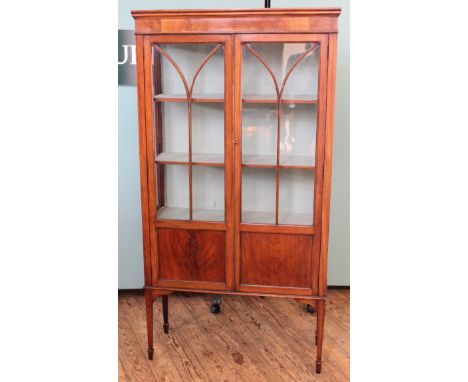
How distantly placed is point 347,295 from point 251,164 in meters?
1.31

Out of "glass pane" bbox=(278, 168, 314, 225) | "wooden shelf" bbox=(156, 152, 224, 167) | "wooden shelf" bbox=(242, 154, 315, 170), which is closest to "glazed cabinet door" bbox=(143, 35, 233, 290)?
"wooden shelf" bbox=(156, 152, 224, 167)

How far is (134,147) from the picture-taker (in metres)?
2.83

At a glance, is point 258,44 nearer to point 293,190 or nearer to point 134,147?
point 293,190

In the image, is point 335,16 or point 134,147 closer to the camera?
point 335,16

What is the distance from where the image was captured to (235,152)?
82.3 inches

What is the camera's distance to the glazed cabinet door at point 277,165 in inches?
79.8

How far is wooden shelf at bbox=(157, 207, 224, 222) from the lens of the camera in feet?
7.18

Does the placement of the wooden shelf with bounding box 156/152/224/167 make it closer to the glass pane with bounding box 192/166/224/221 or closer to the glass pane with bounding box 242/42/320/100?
the glass pane with bounding box 192/166/224/221

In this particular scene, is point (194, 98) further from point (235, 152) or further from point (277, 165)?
point (277, 165)

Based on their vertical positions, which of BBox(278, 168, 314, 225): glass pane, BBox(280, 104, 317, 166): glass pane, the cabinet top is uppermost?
the cabinet top

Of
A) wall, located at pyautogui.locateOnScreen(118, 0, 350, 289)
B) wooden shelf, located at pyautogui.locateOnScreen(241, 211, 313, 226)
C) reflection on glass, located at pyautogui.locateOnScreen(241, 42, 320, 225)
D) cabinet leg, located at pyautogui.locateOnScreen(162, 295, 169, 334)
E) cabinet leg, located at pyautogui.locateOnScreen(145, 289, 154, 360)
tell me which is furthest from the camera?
wall, located at pyautogui.locateOnScreen(118, 0, 350, 289)

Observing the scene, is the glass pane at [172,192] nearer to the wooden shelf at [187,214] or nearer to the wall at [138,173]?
the wooden shelf at [187,214]

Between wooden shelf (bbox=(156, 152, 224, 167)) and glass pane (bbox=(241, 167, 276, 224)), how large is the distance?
0.13m
